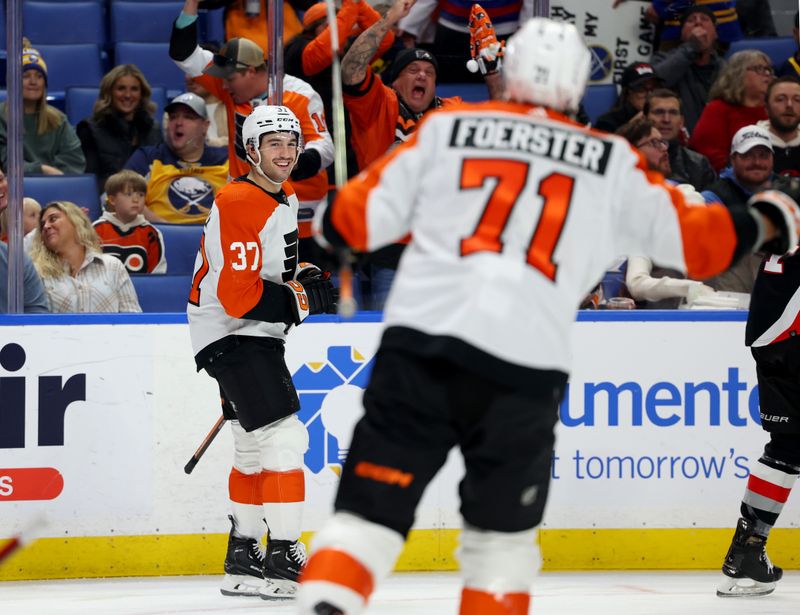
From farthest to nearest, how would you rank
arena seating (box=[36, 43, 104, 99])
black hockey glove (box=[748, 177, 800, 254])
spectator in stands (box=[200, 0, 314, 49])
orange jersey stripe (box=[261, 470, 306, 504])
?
arena seating (box=[36, 43, 104, 99]) → spectator in stands (box=[200, 0, 314, 49]) → orange jersey stripe (box=[261, 470, 306, 504]) → black hockey glove (box=[748, 177, 800, 254])

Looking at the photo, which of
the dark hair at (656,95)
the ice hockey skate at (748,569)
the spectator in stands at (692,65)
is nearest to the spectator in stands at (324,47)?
the dark hair at (656,95)

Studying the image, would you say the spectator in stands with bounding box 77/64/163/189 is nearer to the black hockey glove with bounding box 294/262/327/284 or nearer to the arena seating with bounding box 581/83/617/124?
the black hockey glove with bounding box 294/262/327/284

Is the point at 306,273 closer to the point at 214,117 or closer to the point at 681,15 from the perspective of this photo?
the point at 214,117

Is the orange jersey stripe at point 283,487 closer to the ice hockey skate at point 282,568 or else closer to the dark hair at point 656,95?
the ice hockey skate at point 282,568

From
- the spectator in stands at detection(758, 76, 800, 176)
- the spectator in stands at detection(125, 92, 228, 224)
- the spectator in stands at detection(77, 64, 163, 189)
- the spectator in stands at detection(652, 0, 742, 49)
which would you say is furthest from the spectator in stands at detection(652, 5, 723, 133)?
the spectator in stands at detection(77, 64, 163, 189)

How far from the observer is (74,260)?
502 centimetres

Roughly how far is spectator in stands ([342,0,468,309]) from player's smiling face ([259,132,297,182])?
91cm

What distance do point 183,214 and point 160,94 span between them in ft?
A: 3.47

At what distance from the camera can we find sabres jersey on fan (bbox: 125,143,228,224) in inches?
228

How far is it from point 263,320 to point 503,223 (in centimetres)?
177

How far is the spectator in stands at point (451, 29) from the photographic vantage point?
6043mm

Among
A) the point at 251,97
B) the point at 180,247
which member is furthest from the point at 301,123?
the point at 180,247

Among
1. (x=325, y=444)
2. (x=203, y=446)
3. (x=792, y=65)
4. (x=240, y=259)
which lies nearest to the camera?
(x=240, y=259)

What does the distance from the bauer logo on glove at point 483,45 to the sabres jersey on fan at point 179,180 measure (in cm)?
123
